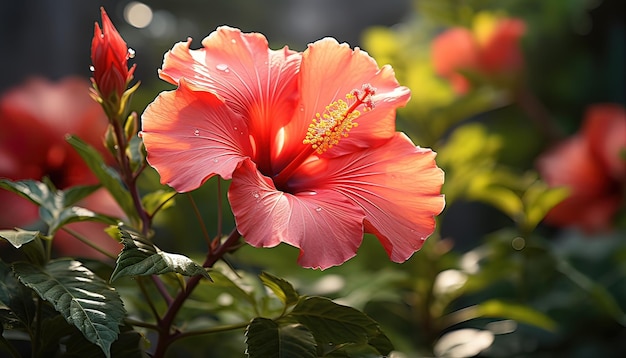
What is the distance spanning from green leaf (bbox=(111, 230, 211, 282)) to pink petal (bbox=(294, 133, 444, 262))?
121 millimetres

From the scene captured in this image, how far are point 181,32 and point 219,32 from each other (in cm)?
105

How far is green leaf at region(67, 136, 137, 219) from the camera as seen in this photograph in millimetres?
526

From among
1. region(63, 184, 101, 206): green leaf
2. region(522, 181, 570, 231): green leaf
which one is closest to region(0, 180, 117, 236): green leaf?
region(63, 184, 101, 206): green leaf

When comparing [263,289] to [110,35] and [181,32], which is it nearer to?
[110,35]

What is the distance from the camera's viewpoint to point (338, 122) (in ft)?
1.63

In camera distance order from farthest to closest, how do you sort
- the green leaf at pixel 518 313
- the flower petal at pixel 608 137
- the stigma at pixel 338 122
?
1. the flower petal at pixel 608 137
2. the green leaf at pixel 518 313
3. the stigma at pixel 338 122

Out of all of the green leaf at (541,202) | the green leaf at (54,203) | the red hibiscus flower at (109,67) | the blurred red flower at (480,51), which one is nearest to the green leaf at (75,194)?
the green leaf at (54,203)

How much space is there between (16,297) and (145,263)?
0.13 metres

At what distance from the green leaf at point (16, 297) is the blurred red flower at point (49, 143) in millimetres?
299

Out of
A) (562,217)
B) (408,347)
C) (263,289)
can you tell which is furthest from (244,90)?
(562,217)

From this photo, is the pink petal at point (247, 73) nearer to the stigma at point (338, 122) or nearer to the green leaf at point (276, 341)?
the stigma at point (338, 122)

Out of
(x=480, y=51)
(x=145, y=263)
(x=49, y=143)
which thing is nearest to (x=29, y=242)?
(x=145, y=263)

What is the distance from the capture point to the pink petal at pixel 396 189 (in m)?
0.45

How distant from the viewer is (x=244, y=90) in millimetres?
495
